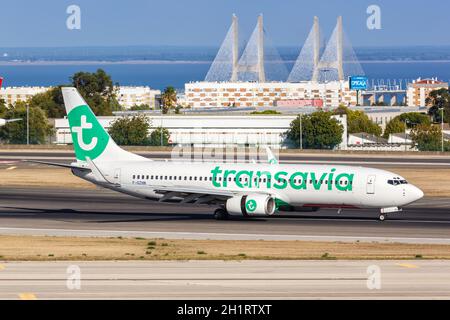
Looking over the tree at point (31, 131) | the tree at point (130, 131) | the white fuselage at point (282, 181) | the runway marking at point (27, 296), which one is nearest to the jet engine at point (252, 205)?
A: the white fuselage at point (282, 181)

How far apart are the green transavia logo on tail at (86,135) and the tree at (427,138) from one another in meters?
80.4

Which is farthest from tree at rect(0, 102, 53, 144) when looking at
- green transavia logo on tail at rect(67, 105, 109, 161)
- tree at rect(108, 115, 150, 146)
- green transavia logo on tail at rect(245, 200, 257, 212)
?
green transavia logo on tail at rect(245, 200, 257, 212)

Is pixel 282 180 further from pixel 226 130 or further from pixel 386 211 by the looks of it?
pixel 226 130

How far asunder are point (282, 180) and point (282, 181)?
0.06 m

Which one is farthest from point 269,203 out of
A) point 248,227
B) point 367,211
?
point 367,211

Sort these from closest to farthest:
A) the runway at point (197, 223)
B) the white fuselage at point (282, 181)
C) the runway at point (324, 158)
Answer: the runway at point (197, 223) → the white fuselage at point (282, 181) → the runway at point (324, 158)

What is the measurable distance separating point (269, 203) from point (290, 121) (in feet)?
328

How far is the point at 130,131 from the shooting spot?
155m

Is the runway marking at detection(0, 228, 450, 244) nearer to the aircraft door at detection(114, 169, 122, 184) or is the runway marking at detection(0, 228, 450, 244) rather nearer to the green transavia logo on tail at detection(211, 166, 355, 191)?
the green transavia logo on tail at detection(211, 166, 355, 191)

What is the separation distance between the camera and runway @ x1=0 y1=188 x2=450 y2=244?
192 feet

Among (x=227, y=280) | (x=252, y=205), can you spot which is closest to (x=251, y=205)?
(x=252, y=205)

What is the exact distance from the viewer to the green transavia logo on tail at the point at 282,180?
63.6 metres

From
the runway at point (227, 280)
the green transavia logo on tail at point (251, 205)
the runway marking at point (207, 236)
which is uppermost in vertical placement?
the green transavia logo on tail at point (251, 205)

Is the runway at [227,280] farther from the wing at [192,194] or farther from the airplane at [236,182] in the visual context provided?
the wing at [192,194]
